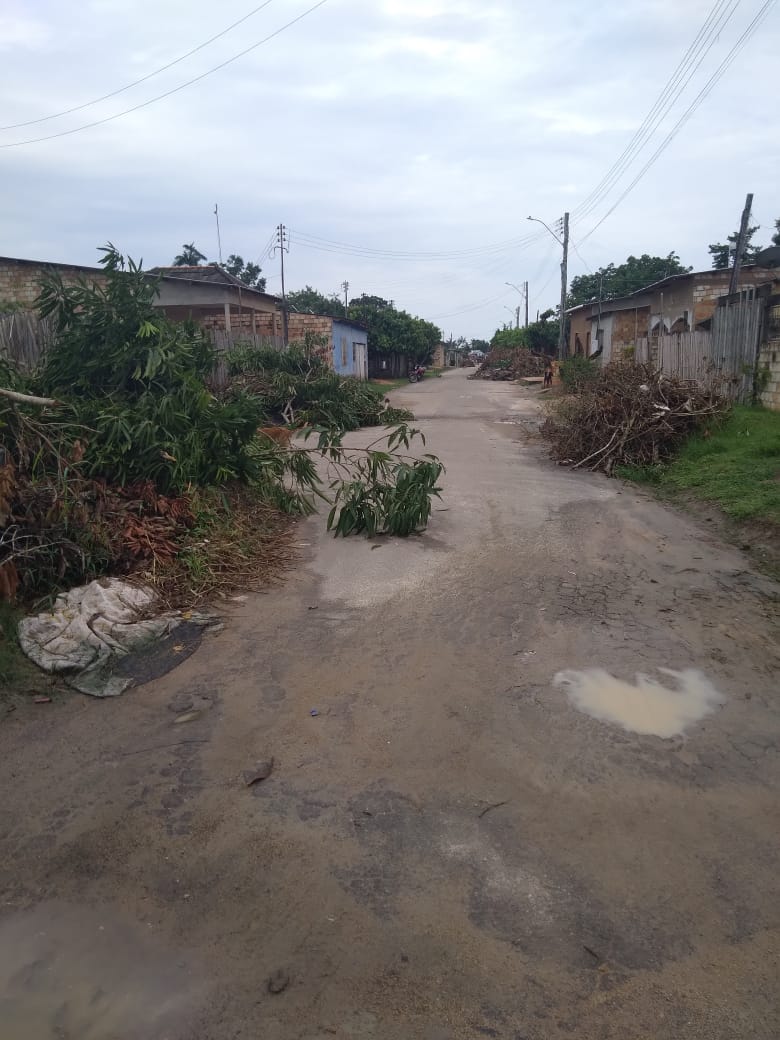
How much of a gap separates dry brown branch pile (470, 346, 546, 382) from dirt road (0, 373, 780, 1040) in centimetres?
Answer: 3847

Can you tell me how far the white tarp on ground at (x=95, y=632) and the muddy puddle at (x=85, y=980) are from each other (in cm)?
172

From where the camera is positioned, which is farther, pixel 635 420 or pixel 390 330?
pixel 390 330

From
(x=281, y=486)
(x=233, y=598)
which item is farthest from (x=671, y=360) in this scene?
(x=233, y=598)

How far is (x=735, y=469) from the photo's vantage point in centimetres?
922

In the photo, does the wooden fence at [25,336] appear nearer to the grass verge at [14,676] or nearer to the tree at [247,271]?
the grass verge at [14,676]

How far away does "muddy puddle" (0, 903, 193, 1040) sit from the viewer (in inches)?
84.6

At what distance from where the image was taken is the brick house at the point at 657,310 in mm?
21625

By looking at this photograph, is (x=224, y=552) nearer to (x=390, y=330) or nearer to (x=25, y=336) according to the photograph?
(x=25, y=336)

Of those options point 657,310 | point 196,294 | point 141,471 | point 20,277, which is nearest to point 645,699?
point 141,471

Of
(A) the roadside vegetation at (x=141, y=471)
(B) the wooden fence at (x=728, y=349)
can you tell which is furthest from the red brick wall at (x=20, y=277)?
(B) the wooden fence at (x=728, y=349)

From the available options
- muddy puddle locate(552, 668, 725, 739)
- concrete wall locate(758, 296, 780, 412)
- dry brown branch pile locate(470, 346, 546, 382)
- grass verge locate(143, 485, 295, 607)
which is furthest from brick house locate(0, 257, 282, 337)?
dry brown branch pile locate(470, 346, 546, 382)

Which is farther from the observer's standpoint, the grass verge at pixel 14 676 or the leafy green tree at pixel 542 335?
the leafy green tree at pixel 542 335

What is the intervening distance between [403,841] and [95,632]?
2511 mm

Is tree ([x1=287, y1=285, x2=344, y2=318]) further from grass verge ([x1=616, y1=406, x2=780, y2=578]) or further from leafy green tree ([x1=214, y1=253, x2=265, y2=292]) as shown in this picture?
grass verge ([x1=616, y1=406, x2=780, y2=578])
